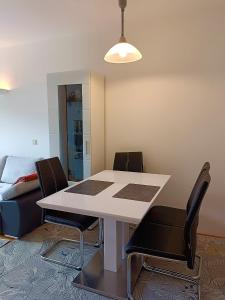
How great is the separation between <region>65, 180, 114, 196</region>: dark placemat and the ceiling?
5.88 ft

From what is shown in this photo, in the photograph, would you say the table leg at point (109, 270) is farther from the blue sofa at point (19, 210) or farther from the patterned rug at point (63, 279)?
the blue sofa at point (19, 210)

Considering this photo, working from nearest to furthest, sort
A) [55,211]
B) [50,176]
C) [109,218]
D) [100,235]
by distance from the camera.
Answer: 1. [109,218]
2. [55,211]
3. [50,176]
4. [100,235]

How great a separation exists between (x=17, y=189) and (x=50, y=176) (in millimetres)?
581

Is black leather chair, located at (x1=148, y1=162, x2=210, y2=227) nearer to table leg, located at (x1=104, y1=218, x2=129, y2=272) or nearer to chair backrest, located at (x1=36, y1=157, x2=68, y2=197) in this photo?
table leg, located at (x1=104, y1=218, x2=129, y2=272)

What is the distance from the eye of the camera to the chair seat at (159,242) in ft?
5.34

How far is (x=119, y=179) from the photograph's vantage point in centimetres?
250

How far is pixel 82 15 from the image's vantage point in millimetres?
2707

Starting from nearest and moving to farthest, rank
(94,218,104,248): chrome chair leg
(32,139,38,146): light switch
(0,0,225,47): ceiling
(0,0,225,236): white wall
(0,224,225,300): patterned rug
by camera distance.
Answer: (0,224,225,300): patterned rug → (0,0,225,47): ceiling → (94,218,104,248): chrome chair leg → (0,0,225,236): white wall → (32,139,38,146): light switch

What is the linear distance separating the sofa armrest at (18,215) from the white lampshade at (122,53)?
1.81 metres

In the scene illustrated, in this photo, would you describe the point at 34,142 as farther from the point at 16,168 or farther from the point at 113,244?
the point at 113,244

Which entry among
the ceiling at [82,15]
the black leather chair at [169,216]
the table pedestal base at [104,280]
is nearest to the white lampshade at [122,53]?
the ceiling at [82,15]

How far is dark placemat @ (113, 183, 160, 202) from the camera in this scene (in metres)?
1.90

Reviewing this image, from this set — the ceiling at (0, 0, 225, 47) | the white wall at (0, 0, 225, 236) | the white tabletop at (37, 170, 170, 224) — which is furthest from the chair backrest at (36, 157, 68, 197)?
the ceiling at (0, 0, 225, 47)

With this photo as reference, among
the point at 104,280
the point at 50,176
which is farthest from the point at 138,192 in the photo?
the point at 50,176
